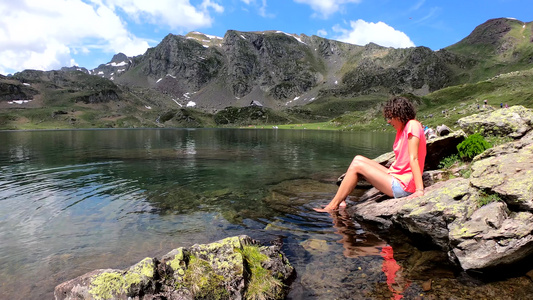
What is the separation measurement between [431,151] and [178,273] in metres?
15.1

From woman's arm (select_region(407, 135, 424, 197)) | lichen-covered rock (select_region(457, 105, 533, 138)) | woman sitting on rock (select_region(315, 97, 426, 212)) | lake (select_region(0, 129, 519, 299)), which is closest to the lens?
lake (select_region(0, 129, 519, 299))

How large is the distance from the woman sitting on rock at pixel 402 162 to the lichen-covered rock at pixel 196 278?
5.39 metres

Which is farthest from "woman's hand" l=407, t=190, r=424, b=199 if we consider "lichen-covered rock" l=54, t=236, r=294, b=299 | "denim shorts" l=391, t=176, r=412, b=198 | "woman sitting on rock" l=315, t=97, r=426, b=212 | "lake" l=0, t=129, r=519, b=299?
"lichen-covered rock" l=54, t=236, r=294, b=299

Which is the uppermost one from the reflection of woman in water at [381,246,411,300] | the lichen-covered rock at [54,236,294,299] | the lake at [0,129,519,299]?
the lichen-covered rock at [54,236,294,299]

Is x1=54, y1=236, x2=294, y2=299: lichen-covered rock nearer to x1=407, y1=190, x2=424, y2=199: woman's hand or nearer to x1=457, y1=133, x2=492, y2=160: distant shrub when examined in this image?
x1=407, y1=190, x2=424, y2=199: woman's hand

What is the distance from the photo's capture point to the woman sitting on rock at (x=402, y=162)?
968cm

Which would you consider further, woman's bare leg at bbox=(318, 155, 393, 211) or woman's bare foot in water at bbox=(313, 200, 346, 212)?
woman's bare foot in water at bbox=(313, 200, 346, 212)

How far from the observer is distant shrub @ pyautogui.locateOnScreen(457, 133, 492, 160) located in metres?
14.2

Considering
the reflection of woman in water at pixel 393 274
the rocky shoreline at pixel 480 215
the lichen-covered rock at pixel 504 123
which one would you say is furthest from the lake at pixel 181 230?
the lichen-covered rock at pixel 504 123

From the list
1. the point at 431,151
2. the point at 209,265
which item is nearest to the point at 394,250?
the point at 209,265

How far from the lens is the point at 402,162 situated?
411 inches

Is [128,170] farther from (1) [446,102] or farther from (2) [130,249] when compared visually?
(1) [446,102]

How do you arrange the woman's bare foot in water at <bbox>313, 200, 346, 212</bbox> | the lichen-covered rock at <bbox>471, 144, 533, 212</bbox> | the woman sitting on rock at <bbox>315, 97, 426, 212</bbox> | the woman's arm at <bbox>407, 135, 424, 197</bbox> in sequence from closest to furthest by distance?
1. the lichen-covered rock at <bbox>471, 144, 533, 212</bbox>
2. the woman's arm at <bbox>407, 135, 424, 197</bbox>
3. the woman sitting on rock at <bbox>315, 97, 426, 212</bbox>
4. the woman's bare foot in water at <bbox>313, 200, 346, 212</bbox>

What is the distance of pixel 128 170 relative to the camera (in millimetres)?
28688
